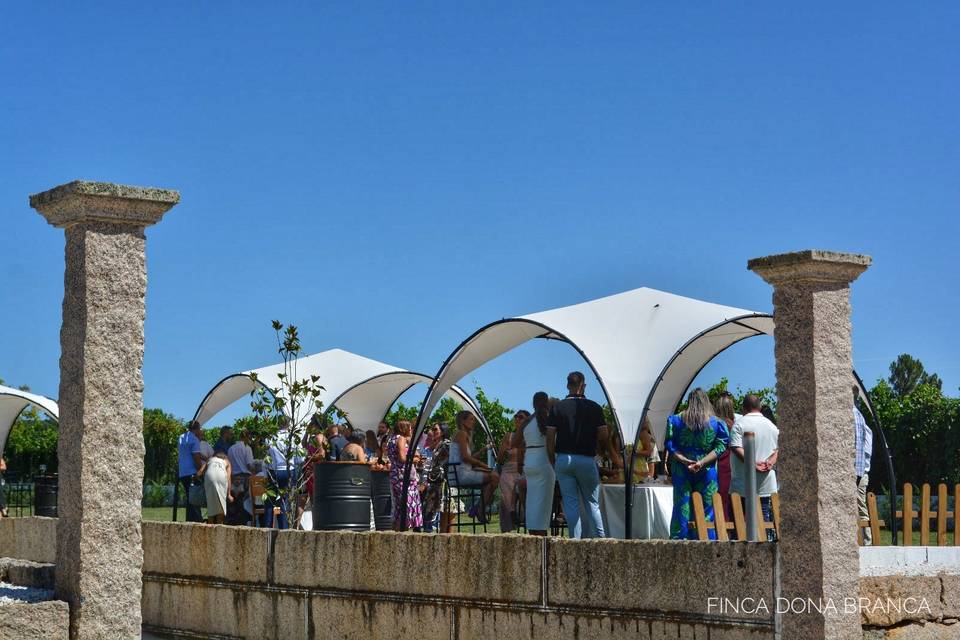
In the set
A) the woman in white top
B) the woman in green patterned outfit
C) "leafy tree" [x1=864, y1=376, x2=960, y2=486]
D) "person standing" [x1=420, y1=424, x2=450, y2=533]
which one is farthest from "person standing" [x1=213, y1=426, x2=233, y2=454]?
"leafy tree" [x1=864, y1=376, x2=960, y2=486]

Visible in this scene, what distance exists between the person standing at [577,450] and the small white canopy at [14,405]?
57.5 ft

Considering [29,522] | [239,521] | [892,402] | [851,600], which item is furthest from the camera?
[892,402]

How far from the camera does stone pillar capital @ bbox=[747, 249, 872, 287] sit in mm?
6668

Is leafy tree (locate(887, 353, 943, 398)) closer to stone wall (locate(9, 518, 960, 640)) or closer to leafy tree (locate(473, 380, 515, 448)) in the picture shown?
leafy tree (locate(473, 380, 515, 448))

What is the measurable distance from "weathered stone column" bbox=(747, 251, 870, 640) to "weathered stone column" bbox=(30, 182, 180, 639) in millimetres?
3567

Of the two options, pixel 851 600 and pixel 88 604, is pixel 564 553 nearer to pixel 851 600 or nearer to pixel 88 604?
pixel 851 600

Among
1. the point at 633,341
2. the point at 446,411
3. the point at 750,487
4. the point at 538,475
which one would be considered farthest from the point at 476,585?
the point at 446,411

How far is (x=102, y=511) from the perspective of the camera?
242 inches

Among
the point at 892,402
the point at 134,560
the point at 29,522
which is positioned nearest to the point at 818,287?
the point at 134,560

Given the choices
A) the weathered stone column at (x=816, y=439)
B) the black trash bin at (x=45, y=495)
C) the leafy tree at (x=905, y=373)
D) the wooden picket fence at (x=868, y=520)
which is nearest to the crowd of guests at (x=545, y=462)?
the wooden picket fence at (x=868, y=520)

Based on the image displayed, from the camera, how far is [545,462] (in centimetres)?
1066

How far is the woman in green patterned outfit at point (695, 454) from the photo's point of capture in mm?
9680

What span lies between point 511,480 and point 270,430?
109 inches

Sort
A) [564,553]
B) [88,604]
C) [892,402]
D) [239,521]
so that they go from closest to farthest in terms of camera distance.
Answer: [88,604]
[564,553]
[239,521]
[892,402]
